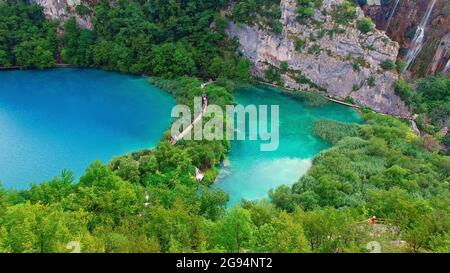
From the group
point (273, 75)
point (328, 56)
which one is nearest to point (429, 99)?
point (328, 56)

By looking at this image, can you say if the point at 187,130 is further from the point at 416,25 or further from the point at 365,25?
the point at 416,25

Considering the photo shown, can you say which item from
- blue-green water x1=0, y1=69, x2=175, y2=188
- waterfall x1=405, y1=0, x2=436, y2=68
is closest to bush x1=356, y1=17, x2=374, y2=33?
waterfall x1=405, y1=0, x2=436, y2=68

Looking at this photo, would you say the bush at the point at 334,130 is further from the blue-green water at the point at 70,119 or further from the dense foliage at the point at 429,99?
the blue-green water at the point at 70,119

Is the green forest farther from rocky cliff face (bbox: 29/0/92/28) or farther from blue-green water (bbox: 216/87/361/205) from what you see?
blue-green water (bbox: 216/87/361/205)

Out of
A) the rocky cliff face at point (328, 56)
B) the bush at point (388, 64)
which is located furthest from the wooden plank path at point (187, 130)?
the bush at point (388, 64)
